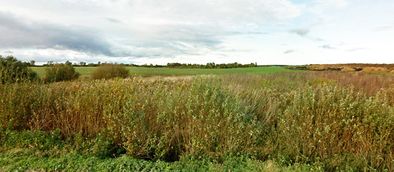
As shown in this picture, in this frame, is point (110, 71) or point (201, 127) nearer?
point (201, 127)

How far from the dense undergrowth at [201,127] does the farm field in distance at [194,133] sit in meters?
0.02

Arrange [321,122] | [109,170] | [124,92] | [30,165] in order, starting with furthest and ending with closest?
1. [124,92]
2. [321,122]
3. [30,165]
4. [109,170]

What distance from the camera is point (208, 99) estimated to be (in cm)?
696

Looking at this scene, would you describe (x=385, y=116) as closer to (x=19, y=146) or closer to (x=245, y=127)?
(x=245, y=127)

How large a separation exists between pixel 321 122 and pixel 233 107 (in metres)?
1.74

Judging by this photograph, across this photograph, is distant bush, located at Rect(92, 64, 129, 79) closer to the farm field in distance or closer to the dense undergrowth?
the dense undergrowth

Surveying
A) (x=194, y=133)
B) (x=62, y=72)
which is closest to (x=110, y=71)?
(x=62, y=72)

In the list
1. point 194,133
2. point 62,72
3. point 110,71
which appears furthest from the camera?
point 110,71

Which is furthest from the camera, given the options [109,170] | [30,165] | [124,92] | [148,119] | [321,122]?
[124,92]

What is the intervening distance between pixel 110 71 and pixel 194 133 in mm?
40750

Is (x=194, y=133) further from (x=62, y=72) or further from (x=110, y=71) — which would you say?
(x=62, y=72)

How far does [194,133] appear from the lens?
616 cm

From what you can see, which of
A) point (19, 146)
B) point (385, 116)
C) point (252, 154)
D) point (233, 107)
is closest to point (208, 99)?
point (233, 107)

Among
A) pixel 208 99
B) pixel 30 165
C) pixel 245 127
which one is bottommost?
pixel 30 165
